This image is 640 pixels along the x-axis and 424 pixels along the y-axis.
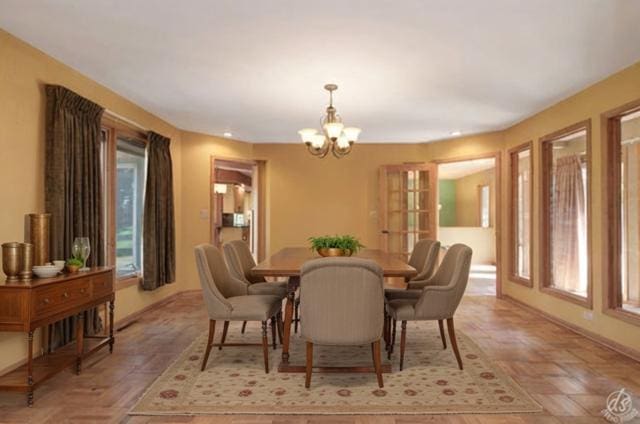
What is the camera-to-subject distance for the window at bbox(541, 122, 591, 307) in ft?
15.4

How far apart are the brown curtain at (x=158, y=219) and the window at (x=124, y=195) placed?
12 centimetres

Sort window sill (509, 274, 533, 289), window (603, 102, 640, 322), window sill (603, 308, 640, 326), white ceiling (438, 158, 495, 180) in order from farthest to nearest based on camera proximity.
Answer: white ceiling (438, 158, 495, 180) < window sill (509, 274, 533, 289) < window (603, 102, 640, 322) < window sill (603, 308, 640, 326)

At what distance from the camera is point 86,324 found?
367 cm

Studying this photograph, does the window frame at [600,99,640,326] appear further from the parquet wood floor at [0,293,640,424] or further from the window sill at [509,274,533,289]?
the window sill at [509,274,533,289]

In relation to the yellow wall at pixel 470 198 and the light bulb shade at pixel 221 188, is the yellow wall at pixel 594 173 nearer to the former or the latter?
the yellow wall at pixel 470 198

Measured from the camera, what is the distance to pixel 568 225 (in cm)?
495

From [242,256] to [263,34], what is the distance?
2.11 meters

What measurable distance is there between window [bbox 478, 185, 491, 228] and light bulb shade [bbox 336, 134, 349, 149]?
309 inches

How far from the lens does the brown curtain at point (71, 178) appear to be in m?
3.32

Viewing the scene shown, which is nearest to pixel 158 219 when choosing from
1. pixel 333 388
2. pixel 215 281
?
pixel 215 281

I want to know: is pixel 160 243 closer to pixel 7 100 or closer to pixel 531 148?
pixel 7 100

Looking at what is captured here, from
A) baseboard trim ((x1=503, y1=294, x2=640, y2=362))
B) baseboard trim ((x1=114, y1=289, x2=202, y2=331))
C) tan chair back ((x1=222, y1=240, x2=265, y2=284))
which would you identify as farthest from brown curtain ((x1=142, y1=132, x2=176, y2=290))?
baseboard trim ((x1=503, y1=294, x2=640, y2=362))

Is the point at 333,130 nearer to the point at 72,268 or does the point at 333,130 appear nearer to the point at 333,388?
the point at 333,388

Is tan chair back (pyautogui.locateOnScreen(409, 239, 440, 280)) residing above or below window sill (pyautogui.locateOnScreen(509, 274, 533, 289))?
above
